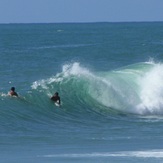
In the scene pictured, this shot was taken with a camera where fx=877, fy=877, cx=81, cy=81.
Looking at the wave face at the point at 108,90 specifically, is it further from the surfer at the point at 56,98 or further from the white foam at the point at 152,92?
the surfer at the point at 56,98

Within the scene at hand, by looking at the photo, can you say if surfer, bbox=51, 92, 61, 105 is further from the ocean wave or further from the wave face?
the wave face

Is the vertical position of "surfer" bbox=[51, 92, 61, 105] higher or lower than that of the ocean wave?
lower

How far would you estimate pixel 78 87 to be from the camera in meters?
33.8

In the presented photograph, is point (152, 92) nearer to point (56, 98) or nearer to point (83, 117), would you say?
point (56, 98)

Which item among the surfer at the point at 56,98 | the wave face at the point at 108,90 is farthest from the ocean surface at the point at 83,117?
the surfer at the point at 56,98

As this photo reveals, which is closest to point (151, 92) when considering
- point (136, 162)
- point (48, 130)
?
point (48, 130)

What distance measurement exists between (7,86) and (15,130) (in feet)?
38.3

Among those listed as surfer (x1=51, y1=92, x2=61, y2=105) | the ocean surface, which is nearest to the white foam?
the ocean surface

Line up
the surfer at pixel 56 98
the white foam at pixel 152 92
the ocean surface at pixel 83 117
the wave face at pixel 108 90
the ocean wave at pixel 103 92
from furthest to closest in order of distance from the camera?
the wave face at pixel 108 90 → the white foam at pixel 152 92 → the ocean wave at pixel 103 92 → the surfer at pixel 56 98 → the ocean surface at pixel 83 117

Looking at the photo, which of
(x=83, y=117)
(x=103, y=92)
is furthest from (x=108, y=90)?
(x=83, y=117)

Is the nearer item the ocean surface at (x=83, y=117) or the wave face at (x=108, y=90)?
the ocean surface at (x=83, y=117)

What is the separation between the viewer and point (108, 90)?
33.6 metres

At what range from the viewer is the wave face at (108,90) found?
31.8m

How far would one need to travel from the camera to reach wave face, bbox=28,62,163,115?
31.8 meters
